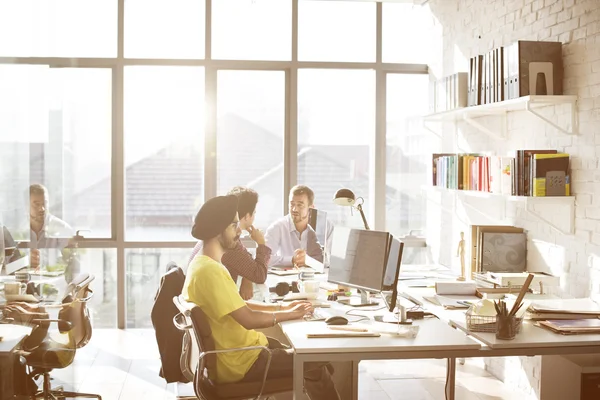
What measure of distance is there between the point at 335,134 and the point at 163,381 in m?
2.97

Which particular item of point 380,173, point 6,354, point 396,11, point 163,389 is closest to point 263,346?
point 6,354

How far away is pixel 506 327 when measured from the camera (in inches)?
128

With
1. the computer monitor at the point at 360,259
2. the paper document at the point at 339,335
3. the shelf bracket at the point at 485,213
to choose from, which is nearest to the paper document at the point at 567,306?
the computer monitor at the point at 360,259

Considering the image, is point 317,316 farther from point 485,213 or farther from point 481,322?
point 485,213

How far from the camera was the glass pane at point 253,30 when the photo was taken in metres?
6.77

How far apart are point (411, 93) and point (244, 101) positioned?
5.28ft

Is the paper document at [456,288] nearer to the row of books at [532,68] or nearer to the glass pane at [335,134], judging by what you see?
the row of books at [532,68]

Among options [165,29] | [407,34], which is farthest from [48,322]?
[407,34]

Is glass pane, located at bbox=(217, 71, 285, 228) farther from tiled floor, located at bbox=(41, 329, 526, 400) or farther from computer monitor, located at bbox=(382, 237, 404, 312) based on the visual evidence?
computer monitor, located at bbox=(382, 237, 404, 312)

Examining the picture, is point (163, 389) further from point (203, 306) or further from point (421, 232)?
point (421, 232)

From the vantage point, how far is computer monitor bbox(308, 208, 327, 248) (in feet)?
16.6

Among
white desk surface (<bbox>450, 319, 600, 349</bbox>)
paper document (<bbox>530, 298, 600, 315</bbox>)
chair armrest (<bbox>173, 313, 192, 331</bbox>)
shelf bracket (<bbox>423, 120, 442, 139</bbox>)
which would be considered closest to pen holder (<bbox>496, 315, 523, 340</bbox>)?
white desk surface (<bbox>450, 319, 600, 349</bbox>)

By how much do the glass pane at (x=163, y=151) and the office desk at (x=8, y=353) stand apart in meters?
3.76

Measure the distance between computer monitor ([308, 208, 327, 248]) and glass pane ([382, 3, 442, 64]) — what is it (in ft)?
7.56
